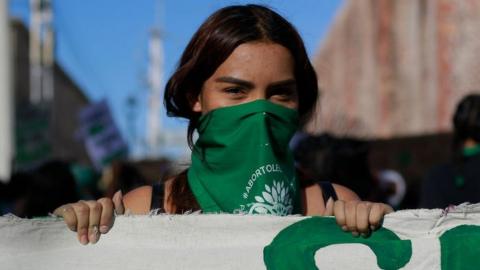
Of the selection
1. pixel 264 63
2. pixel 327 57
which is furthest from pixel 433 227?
pixel 327 57

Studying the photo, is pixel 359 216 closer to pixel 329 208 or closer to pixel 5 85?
pixel 329 208

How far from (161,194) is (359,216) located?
0.54m

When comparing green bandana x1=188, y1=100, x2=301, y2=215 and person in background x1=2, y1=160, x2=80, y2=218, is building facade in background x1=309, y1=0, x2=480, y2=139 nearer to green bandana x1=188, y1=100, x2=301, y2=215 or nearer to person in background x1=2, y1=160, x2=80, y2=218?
person in background x1=2, y1=160, x2=80, y2=218

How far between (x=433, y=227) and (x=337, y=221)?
0.24 m

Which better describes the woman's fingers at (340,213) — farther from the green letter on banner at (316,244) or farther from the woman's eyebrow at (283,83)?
the woman's eyebrow at (283,83)

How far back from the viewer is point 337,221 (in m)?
2.04

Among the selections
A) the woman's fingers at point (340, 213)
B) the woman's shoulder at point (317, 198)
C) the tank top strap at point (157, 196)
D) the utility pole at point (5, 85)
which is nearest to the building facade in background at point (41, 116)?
the utility pole at point (5, 85)

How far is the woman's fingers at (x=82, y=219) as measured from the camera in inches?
78.4

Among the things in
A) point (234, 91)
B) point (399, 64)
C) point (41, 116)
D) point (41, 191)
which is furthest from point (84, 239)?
point (399, 64)

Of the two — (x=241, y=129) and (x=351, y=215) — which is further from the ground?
(x=241, y=129)

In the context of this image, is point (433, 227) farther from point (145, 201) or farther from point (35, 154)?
point (35, 154)

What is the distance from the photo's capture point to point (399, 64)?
19.5 meters

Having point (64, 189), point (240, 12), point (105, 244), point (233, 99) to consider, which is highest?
point (240, 12)

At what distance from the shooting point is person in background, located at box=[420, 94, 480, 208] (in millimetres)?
4090
